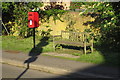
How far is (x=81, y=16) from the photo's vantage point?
1201 cm

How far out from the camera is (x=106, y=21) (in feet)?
34.7

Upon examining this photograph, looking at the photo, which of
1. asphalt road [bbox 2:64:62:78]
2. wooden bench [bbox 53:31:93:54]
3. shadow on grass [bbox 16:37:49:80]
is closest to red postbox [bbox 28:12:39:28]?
shadow on grass [bbox 16:37:49:80]

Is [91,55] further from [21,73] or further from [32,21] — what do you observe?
[32,21]

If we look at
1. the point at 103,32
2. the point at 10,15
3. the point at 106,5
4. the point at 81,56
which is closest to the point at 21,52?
the point at 81,56

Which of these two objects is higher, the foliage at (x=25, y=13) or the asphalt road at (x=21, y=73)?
the foliage at (x=25, y=13)

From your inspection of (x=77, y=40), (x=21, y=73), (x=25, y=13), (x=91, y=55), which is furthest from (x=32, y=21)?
(x=21, y=73)

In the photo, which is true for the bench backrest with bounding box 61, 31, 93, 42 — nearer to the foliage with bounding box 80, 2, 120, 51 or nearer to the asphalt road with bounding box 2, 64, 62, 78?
the foliage with bounding box 80, 2, 120, 51

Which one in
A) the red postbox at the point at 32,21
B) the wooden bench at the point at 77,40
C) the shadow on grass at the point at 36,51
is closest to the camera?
the shadow on grass at the point at 36,51

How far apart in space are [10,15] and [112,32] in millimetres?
7519

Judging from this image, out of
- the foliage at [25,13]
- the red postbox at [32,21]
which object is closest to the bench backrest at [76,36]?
the red postbox at [32,21]

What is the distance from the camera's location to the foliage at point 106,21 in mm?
9898

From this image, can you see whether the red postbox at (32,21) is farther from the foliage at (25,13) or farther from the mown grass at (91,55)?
the foliage at (25,13)

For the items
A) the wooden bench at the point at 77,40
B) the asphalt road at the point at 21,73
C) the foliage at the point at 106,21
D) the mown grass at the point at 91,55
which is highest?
the foliage at the point at 106,21

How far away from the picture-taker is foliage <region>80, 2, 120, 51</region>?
32.5 ft
